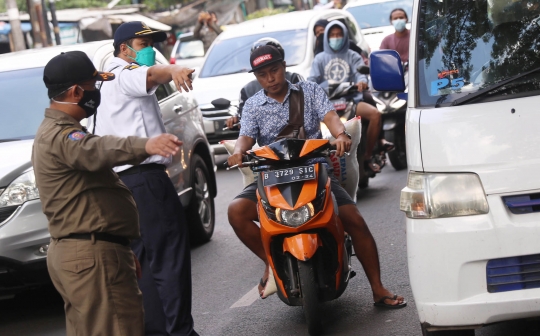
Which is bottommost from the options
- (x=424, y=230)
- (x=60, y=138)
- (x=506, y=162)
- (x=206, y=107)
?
(x=206, y=107)

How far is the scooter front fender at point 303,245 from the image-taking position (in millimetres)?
5152

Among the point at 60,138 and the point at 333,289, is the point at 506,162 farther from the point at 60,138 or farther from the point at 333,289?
the point at 60,138

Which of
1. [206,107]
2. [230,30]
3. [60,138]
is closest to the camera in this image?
[60,138]

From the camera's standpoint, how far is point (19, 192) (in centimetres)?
644

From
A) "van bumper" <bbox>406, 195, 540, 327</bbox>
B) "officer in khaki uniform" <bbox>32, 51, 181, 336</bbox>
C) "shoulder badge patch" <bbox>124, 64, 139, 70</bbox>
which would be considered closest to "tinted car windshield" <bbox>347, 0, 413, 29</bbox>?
"shoulder badge patch" <bbox>124, 64, 139, 70</bbox>

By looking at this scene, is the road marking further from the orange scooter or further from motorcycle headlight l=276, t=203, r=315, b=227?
motorcycle headlight l=276, t=203, r=315, b=227

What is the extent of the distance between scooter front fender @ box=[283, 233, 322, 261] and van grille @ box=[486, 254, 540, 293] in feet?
4.03

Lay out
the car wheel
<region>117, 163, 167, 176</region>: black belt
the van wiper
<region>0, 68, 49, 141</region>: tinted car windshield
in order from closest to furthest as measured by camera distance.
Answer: the van wiper
<region>117, 163, 167, 176</region>: black belt
<region>0, 68, 49, 141</region>: tinted car windshield
the car wheel

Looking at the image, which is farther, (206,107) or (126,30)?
(206,107)

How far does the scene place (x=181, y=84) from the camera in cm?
474

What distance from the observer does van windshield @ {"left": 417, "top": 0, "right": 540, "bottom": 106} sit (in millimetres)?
4734

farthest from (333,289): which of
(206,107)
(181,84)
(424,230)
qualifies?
(206,107)

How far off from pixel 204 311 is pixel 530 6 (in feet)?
10.0

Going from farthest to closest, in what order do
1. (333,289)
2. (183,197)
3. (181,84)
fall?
(183,197) → (333,289) → (181,84)
